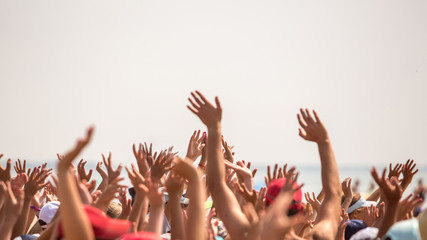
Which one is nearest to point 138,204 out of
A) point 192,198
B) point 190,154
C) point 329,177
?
point 192,198

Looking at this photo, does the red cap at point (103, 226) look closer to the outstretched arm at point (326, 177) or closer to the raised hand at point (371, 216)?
the outstretched arm at point (326, 177)

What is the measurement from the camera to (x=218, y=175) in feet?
14.5

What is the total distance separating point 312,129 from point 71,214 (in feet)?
7.85

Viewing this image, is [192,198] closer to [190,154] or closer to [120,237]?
[120,237]

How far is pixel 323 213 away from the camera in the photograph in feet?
15.2

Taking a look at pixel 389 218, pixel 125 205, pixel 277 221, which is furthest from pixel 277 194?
pixel 125 205

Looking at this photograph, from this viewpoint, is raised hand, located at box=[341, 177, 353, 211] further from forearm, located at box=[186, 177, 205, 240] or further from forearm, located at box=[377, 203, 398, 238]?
forearm, located at box=[186, 177, 205, 240]

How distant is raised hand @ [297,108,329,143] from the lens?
15.8 ft

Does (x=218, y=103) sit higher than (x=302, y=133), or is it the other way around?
(x=218, y=103)

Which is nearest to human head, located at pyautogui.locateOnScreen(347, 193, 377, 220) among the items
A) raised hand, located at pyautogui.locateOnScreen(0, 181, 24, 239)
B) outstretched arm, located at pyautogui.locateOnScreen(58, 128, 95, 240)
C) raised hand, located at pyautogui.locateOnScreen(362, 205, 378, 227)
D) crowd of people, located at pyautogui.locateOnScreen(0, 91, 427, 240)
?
raised hand, located at pyautogui.locateOnScreen(362, 205, 378, 227)

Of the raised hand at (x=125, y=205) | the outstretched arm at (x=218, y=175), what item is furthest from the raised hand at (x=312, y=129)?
the raised hand at (x=125, y=205)

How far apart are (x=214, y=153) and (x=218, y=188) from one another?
27 centimetres

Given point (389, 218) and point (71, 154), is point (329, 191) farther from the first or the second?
point (71, 154)

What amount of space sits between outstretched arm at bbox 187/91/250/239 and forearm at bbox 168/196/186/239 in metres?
0.31
